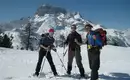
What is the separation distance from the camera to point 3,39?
4816cm

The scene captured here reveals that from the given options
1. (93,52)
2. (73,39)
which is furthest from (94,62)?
(73,39)

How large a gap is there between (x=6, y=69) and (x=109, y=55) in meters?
12.6

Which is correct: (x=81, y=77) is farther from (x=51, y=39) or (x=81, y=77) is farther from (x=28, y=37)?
(x=28, y=37)

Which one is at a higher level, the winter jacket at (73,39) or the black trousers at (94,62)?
the winter jacket at (73,39)

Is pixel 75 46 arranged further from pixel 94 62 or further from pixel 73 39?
pixel 94 62

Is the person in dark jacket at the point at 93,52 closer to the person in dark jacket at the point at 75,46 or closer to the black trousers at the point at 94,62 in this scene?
the black trousers at the point at 94,62

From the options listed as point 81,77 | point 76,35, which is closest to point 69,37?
point 76,35

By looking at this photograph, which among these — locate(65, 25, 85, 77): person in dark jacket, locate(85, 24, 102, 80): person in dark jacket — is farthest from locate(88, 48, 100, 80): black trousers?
locate(65, 25, 85, 77): person in dark jacket

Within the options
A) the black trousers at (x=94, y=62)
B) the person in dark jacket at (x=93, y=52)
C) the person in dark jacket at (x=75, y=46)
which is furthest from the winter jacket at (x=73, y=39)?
the black trousers at (x=94, y=62)

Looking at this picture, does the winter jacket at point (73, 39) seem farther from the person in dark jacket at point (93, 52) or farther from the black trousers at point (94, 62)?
the black trousers at point (94, 62)

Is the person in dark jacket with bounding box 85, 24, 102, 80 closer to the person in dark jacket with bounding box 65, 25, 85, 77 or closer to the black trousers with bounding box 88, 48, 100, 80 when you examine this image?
the black trousers with bounding box 88, 48, 100, 80

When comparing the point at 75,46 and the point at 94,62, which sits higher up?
the point at 75,46

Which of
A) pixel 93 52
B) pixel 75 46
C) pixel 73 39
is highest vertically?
pixel 73 39

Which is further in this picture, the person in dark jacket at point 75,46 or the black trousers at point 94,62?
the person in dark jacket at point 75,46
